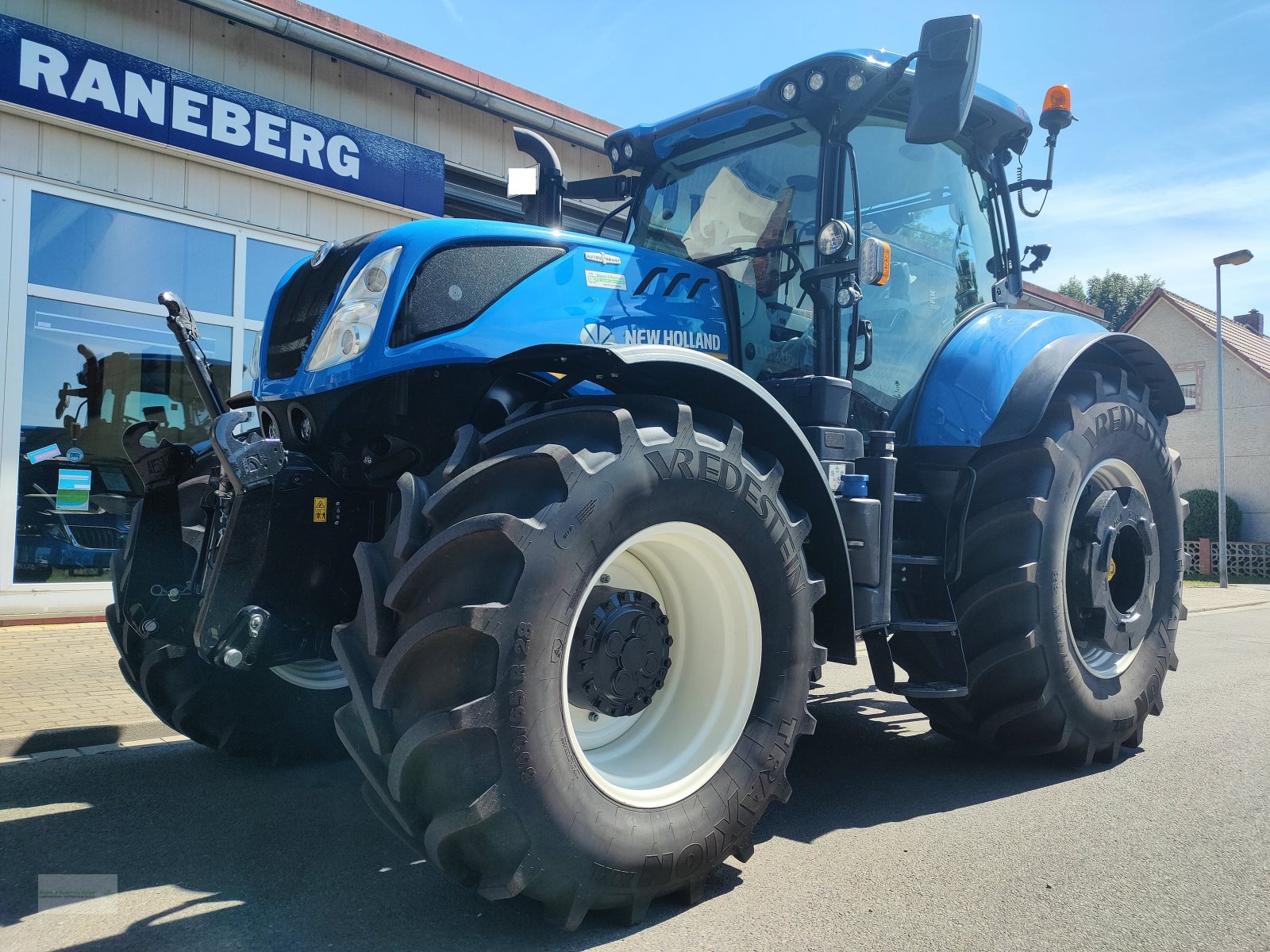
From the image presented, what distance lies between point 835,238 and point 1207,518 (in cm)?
2624


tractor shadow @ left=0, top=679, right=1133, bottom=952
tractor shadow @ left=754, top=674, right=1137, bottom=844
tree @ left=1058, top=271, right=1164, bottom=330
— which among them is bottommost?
tractor shadow @ left=754, top=674, right=1137, bottom=844

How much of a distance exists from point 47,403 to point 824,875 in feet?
25.7

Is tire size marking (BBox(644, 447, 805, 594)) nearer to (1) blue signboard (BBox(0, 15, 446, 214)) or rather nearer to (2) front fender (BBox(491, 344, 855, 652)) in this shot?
(2) front fender (BBox(491, 344, 855, 652))

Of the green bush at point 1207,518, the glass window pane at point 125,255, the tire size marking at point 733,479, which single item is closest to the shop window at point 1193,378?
the green bush at point 1207,518

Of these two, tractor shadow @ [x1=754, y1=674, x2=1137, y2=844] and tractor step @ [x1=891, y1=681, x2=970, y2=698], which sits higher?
tractor step @ [x1=891, y1=681, x2=970, y2=698]

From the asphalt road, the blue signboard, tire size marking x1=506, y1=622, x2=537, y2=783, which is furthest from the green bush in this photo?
tire size marking x1=506, y1=622, x2=537, y2=783

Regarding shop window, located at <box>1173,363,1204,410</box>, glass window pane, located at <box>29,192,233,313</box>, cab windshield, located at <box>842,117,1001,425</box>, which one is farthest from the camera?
shop window, located at <box>1173,363,1204,410</box>

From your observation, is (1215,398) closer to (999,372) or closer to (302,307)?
(999,372)

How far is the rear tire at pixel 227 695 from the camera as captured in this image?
145 inches

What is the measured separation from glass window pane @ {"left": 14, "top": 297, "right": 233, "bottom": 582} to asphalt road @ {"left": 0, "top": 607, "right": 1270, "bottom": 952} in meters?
4.63

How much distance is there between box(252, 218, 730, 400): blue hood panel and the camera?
2.99 m

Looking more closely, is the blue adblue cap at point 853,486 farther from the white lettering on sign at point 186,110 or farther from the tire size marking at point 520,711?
the white lettering on sign at point 186,110

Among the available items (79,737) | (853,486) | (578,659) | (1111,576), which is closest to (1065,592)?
(1111,576)

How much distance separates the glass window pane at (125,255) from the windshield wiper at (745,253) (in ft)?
17.8
